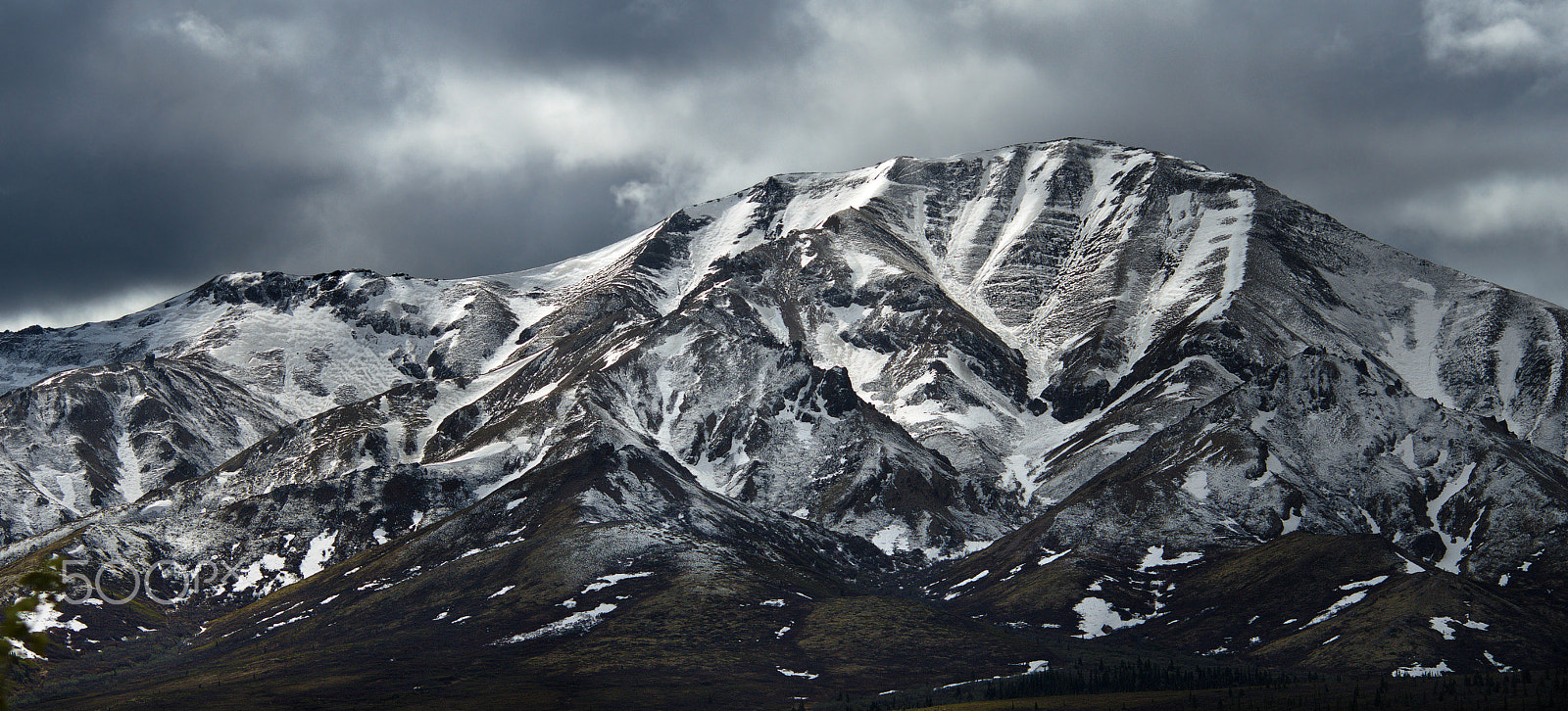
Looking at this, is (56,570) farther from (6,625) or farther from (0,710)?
(0,710)

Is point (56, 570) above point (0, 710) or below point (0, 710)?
above

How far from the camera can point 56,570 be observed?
23.6 meters

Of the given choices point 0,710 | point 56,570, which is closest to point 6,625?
point 56,570

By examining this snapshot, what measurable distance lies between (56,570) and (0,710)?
3206 millimetres

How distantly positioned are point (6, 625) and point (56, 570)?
46.9 inches

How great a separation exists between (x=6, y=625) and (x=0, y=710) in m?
2.81

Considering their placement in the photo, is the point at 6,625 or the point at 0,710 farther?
the point at 0,710

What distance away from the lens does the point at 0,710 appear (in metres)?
24.6

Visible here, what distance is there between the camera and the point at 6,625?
2278cm
